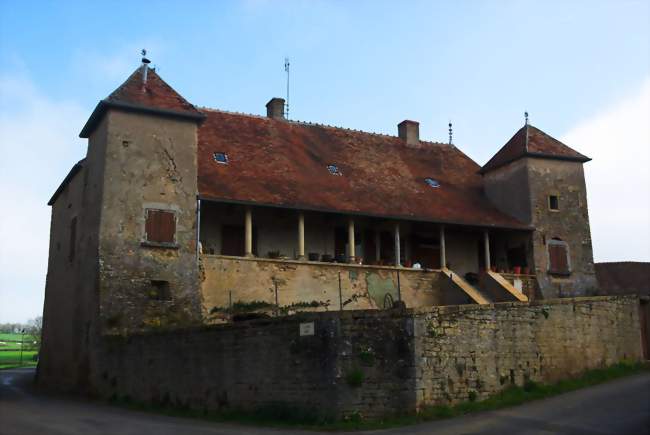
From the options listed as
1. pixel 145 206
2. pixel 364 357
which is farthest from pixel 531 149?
pixel 364 357

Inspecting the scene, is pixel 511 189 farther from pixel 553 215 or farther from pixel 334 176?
pixel 334 176

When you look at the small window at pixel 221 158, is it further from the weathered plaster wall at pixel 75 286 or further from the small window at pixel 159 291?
the small window at pixel 159 291

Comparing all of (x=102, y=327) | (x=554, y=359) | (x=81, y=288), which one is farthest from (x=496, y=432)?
(x=81, y=288)

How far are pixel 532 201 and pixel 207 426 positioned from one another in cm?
1783

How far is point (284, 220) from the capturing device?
25.3 metres

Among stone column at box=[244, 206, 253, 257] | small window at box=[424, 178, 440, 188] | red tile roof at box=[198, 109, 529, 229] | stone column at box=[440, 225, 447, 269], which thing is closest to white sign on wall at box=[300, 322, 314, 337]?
stone column at box=[244, 206, 253, 257]

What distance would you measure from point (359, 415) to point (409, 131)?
68.7 feet

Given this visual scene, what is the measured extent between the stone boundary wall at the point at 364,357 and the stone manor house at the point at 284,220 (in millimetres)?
3522

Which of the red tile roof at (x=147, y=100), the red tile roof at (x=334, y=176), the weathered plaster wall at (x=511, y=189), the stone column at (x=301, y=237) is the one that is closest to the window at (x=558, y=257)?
the weathered plaster wall at (x=511, y=189)

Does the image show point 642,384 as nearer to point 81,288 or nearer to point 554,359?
point 554,359

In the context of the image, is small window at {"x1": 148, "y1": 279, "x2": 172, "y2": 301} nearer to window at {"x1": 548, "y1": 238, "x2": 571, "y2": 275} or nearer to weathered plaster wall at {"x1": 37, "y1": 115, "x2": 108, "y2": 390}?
weathered plaster wall at {"x1": 37, "y1": 115, "x2": 108, "y2": 390}

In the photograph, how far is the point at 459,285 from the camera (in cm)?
2489

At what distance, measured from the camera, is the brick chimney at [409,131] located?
108ft

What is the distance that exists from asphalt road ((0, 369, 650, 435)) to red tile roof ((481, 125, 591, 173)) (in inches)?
518
